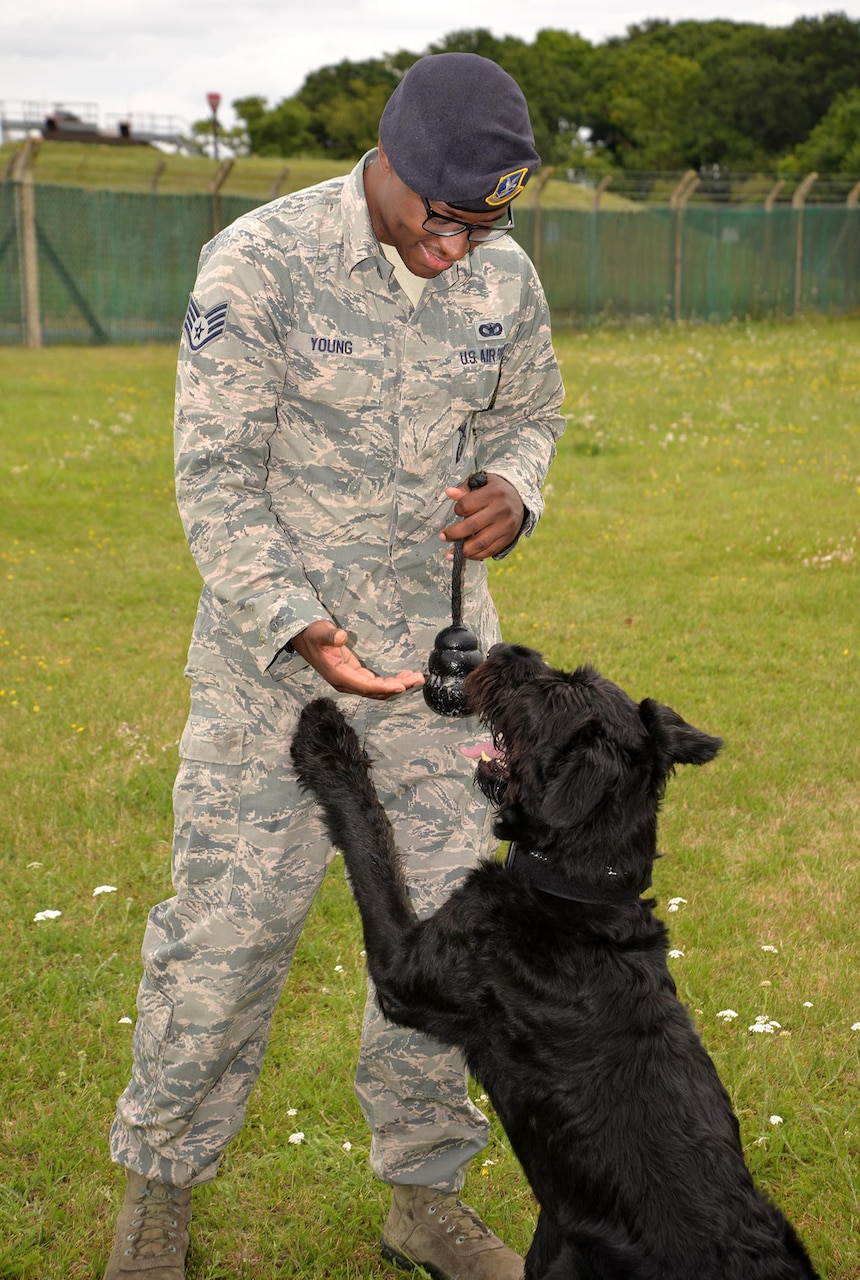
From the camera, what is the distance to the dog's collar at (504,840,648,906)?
303cm

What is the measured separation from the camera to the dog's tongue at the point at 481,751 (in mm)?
3279

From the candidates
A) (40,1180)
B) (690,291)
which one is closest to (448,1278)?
(40,1180)

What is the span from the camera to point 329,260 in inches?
126

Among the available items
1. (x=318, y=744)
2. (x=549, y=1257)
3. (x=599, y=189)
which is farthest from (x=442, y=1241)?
(x=599, y=189)

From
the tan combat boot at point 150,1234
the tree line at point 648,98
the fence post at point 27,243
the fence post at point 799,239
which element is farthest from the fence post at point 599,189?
the tree line at point 648,98

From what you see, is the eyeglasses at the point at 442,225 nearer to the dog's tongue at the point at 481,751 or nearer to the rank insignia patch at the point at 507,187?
the rank insignia patch at the point at 507,187

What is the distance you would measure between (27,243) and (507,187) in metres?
21.5

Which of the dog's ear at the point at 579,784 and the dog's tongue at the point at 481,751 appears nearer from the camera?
the dog's ear at the point at 579,784

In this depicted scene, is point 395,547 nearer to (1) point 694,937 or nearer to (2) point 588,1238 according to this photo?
A: (2) point 588,1238

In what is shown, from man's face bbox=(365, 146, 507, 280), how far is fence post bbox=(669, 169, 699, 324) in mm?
24747

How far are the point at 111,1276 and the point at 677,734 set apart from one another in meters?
2.08

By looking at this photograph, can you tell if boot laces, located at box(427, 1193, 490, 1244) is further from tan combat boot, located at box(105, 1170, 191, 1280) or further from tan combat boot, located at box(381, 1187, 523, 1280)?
tan combat boot, located at box(105, 1170, 191, 1280)

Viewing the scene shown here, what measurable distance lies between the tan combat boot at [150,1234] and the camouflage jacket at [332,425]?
148 cm

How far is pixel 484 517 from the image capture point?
3.27 metres
